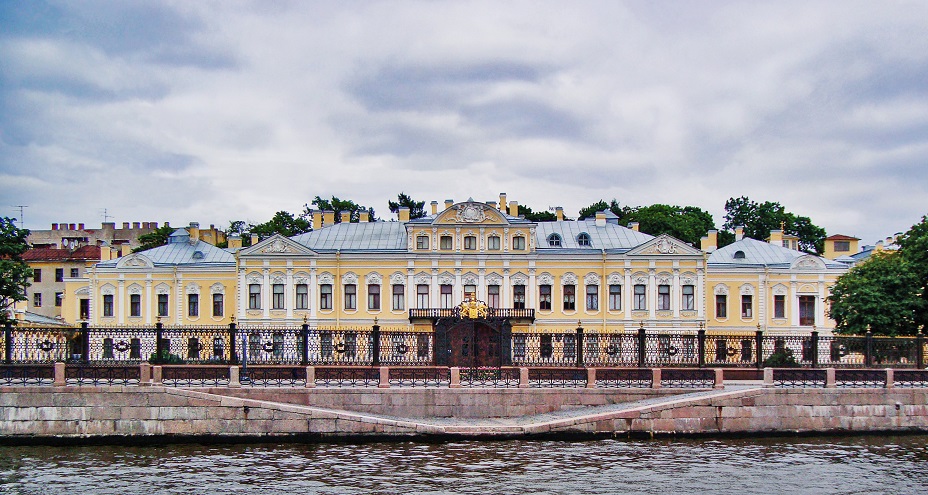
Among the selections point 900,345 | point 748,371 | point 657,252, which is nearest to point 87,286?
point 657,252

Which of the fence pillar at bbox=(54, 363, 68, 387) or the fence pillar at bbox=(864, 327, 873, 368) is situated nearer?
the fence pillar at bbox=(54, 363, 68, 387)

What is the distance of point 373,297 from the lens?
4644 centimetres

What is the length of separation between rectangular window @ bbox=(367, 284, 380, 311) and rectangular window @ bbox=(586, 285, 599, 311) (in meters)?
10.8

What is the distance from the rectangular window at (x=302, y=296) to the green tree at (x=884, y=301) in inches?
1000

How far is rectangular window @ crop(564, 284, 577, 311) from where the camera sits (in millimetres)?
46469

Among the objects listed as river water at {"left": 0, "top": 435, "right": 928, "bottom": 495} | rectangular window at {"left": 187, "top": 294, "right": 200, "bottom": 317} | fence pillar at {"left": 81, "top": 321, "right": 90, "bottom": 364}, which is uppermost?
rectangular window at {"left": 187, "top": 294, "right": 200, "bottom": 317}

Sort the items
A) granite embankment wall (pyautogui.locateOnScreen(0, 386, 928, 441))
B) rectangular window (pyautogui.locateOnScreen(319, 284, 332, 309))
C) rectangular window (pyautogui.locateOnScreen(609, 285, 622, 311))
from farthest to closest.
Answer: rectangular window (pyautogui.locateOnScreen(609, 285, 622, 311))
rectangular window (pyautogui.locateOnScreen(319, 284, 332, 309))
granite embankment wall (pyautogui.locateOnScreen(0, 386, 928, 441))

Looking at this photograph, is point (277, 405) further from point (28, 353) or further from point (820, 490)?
point (820, 490)

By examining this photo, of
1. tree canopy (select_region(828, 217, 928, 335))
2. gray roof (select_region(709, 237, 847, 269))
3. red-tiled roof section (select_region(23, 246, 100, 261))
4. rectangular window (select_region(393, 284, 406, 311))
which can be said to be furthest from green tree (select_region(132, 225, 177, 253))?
tree canopy (select_region(828, 217, 928, 335))

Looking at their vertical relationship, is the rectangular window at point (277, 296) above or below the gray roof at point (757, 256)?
below

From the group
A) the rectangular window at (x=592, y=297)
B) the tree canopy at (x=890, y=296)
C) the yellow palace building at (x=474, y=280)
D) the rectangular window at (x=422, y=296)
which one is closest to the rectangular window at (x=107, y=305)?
the yellow palace building at (x=474, y=280)

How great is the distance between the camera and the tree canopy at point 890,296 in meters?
36.2

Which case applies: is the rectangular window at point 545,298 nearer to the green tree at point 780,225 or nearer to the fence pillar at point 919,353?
the fence pillar at point 919,353

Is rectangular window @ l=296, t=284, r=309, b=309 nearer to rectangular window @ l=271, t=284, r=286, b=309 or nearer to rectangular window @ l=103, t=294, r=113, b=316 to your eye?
rectangular window @ l=271, t=284, r=286, b=309
